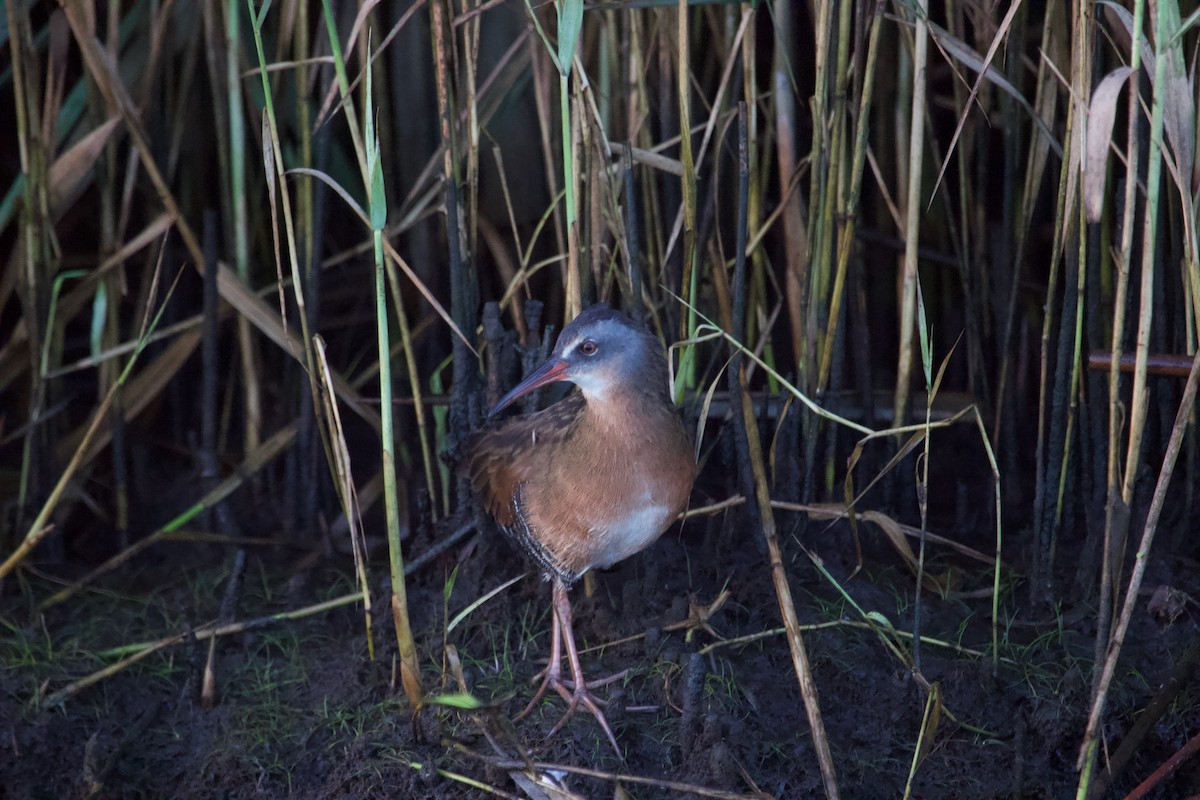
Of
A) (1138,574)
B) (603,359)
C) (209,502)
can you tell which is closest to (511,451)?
(603,359)

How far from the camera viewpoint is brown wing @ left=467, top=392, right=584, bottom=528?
118 inches

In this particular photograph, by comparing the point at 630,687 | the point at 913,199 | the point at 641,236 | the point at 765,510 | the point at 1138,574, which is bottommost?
the point at 630,687

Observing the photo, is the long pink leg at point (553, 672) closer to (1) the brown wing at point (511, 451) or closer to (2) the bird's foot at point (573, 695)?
(2) the bird's foot at point (573, 695)

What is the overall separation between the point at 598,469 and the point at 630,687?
546 millimetres

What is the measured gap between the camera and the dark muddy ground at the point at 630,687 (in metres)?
2.70

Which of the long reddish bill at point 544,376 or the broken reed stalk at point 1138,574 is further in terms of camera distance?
the long reddish bill at point 544,376

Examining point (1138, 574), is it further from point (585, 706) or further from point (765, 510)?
point (585, 706)

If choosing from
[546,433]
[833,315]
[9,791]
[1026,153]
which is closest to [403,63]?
[546,433]

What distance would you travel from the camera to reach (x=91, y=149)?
3.38 m

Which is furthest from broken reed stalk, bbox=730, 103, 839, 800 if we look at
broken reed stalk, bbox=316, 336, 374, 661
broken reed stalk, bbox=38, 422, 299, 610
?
broken reed stalk, bbox=38, 422, 299, 610

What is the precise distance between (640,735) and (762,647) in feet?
1.29

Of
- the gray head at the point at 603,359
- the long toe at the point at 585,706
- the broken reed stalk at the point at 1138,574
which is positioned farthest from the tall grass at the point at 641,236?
the long toe at the point at 585,706

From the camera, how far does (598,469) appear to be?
9.38ft

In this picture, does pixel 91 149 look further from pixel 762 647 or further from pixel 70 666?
pixel 762 647
